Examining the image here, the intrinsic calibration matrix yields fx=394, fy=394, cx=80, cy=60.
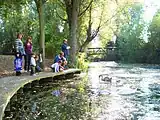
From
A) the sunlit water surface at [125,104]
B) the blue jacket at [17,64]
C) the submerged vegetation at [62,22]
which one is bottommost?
the sunlit water surface at [125,104]

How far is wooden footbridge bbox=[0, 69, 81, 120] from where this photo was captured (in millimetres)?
10698

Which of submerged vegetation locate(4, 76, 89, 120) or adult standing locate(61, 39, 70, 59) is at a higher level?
adult standing locate(61, 39, 70, 59)

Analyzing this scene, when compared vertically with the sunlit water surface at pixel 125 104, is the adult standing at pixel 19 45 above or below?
above

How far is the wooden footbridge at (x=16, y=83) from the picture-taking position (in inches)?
421

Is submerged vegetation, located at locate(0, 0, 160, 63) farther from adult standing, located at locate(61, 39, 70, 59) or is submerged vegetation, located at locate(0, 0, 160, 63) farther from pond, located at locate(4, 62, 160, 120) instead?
pond, located at locate(4, 62, 160, 120)

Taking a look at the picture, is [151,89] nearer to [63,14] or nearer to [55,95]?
[55,95]

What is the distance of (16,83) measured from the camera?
1434 centimetres

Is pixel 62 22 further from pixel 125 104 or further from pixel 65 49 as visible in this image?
pixel 125 104

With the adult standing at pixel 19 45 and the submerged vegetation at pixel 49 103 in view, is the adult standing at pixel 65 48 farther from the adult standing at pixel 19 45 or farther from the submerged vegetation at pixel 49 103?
the submerged vegetation at pixel 49 103

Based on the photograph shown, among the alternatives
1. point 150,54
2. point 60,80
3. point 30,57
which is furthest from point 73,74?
point 150,54

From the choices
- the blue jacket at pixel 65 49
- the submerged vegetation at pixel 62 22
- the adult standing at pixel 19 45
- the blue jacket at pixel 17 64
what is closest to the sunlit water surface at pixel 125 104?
the blue jacket at pixel 17 64

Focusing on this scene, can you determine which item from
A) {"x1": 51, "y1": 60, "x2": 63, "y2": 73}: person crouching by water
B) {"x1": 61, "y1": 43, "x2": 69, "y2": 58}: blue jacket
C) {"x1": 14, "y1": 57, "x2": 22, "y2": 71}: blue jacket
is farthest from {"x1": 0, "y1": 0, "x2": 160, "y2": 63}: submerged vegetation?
{"x1": 14, "y1": 57, "x2": 22, "y2": 71}: blue jacket

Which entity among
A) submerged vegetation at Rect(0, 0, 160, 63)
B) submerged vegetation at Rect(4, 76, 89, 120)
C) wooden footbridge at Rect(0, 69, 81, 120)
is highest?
submerged vegetation at Rect(0, 0, 160, 63)

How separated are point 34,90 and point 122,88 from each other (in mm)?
4238
